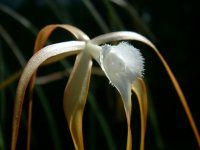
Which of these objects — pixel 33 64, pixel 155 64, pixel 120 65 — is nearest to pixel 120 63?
pixel 120 65

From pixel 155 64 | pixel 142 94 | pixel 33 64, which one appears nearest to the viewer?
pixel 33 64

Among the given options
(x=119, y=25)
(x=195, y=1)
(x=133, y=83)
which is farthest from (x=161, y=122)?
(x=133, y=83)

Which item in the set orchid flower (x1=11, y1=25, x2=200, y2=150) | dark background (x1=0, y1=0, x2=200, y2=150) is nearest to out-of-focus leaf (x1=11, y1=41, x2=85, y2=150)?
orchid flower (x1=11, y1=25, x2=200, y2=150)

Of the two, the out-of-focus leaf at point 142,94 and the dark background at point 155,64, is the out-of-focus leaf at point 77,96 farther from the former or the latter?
the dark background at point 155,64

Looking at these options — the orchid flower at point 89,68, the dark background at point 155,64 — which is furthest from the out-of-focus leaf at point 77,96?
the dark background at point 155,64

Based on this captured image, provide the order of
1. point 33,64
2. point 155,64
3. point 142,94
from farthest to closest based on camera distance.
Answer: point 155,64
point 142,94
point 33,64

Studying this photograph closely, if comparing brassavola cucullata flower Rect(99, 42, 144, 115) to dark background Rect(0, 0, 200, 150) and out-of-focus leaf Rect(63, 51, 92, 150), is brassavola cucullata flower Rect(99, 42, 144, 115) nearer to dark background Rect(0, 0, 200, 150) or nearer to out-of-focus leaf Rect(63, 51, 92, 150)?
out-of-focus leaf Rect(63, 51, 92, 150)

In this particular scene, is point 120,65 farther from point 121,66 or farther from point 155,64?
point 155,64
